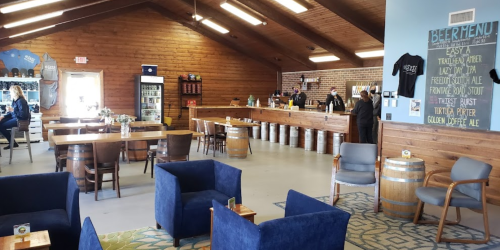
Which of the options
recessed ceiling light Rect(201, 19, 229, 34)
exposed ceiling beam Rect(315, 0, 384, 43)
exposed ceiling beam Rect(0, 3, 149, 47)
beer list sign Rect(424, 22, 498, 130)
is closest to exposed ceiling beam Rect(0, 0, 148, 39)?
exposed ceiling beam Rect(0, 3, 149, 47)

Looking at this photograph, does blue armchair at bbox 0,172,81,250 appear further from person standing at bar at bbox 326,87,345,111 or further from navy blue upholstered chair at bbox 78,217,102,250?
person standing at bar at bbox 326,87,345,111

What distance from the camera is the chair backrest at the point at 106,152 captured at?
542 centimetres

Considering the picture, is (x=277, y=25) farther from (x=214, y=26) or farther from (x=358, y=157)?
(x=358, y=157)

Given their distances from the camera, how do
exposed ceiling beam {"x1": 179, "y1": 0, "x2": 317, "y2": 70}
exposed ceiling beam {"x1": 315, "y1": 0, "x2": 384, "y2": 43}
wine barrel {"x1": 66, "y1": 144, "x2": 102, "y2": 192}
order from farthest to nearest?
exposed ceiling beam {"x1": 179, "y1": 0, "x2": 317, "y2": 70}
exposed ceiling beam {"x1": 315, "y1": 0, "x2": 384, "y2": 43}
wine barrel {"x1": 66, "y1": 144, "x2": 102, "y2": 192}

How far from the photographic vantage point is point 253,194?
5.78m

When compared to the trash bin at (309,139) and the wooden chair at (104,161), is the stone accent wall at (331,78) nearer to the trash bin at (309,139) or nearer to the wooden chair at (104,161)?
the trash bin at (309,139)

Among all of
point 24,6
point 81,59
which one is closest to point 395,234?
point 24,6

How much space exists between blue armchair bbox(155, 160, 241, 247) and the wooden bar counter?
5.66 meters

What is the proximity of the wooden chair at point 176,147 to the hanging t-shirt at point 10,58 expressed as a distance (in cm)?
745

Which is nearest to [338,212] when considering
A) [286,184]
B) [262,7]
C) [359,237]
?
[359,237]

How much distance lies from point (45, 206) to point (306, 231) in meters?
2.58

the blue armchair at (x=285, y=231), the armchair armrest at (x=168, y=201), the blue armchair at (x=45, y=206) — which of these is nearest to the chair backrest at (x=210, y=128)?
the armchair armrest at (x=168, y=201)

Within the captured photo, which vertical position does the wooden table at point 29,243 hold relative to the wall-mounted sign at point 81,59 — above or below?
below

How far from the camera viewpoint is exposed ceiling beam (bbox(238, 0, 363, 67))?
10.4m
